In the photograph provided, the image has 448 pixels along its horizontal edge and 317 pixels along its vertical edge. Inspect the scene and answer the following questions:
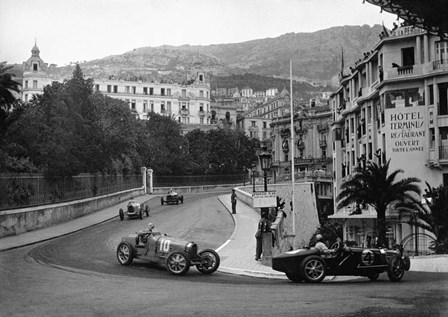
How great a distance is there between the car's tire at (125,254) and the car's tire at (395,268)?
322 inches

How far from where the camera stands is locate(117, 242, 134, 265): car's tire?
18.4 metres

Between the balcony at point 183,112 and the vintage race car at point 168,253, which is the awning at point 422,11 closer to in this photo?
the vintage race car at point 168,253

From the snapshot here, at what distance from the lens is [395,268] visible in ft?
50.2

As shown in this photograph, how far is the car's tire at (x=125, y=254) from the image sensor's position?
1838 centimetres

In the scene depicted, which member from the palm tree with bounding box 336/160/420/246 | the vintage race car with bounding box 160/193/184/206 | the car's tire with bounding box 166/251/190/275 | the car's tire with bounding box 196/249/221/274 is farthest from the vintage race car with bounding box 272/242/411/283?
the vintage race car with bounding box 160/193/184/206

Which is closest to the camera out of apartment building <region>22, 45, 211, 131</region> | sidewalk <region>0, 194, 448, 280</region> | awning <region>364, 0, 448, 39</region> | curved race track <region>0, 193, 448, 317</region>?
curved race track <region>0, 193, 448, 317</region>

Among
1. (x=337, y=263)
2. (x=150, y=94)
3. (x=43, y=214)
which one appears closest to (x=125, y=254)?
(x=337, y=263)

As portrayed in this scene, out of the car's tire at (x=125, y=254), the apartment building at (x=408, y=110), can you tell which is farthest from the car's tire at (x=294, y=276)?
the apartment building at (x=408, y=110)

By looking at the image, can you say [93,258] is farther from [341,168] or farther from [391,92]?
[341,168]

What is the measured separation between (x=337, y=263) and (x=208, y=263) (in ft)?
13.1

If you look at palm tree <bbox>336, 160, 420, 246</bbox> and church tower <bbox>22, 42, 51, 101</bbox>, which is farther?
church tower <bbox>22, 42, 51, 101</bbox>

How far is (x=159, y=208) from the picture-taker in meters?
46.3

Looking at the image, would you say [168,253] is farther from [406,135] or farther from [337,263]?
[406,135]

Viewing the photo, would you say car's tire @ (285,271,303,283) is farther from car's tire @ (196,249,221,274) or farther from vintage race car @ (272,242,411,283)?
car's tire @ (196,249,221,274)
